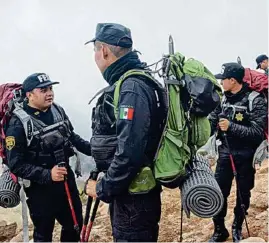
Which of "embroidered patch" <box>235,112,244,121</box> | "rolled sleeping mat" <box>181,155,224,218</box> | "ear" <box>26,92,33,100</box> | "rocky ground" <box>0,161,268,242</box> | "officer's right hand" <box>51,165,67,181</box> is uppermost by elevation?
"ear" <box>26,92,33,100</box>

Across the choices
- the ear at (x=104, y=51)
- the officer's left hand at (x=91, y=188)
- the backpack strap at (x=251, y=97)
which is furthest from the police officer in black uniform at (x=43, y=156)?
the backpack strap at (x=251, y=97)

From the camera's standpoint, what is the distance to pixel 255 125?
6.36m

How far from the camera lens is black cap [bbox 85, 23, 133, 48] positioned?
3.99 meters

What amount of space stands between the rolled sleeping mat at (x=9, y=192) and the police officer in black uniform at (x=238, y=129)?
2944 mm

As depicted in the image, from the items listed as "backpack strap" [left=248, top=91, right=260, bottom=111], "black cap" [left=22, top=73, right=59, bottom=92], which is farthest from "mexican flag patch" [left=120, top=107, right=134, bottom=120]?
"backpack strap" [left=248, top=91, right=260, bottom=111]

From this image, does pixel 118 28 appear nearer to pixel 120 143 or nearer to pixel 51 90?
pixel 120 143

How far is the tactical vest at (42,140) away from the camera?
556 centimetres

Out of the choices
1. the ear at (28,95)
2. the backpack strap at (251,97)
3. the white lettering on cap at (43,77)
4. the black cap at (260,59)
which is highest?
the black cap at (260,59)

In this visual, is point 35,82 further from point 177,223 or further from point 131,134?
point 177,223

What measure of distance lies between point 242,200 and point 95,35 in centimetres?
390

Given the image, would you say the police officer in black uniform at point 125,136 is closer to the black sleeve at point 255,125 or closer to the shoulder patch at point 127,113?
the shoulder patch at point 127,113

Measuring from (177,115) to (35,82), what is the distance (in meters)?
2.82

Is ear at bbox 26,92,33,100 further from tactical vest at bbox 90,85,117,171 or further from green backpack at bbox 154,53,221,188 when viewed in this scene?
green backpack at bbox 154,53,221,188

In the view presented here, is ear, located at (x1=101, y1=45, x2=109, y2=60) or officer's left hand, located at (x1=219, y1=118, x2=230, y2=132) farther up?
ear, located at (x1=101, y1=45, x2=109, y2=60)
